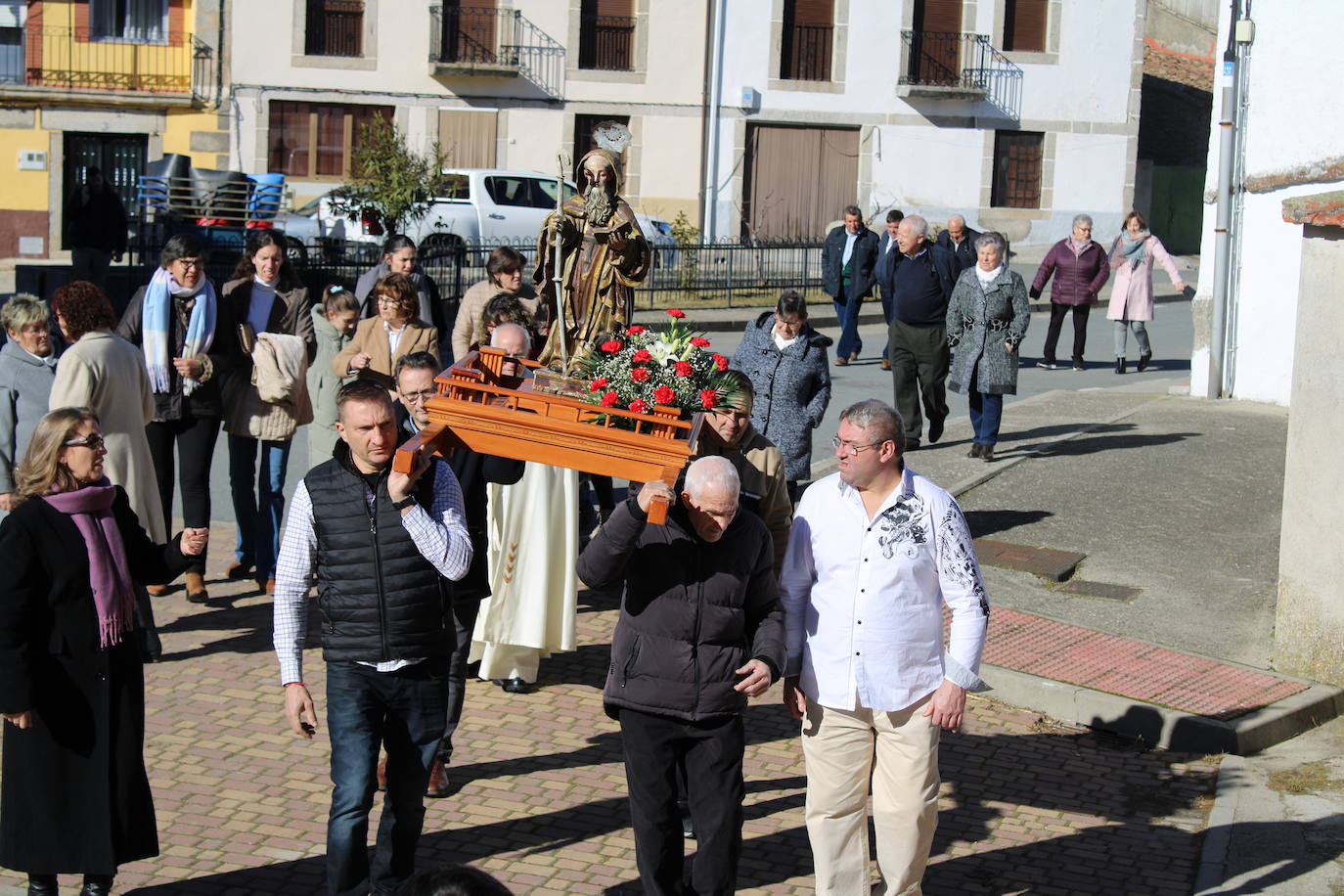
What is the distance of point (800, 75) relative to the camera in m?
35.0

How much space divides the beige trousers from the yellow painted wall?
32.5 metres

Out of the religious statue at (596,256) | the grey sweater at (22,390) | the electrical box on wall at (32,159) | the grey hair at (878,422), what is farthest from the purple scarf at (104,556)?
the electrical box on wall at (32,159)

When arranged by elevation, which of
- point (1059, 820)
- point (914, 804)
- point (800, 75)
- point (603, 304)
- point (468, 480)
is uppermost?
point (800, 75)

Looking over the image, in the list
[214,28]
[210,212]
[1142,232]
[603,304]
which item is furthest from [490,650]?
[214,28]

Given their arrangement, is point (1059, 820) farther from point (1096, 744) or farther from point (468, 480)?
point (468, 480)

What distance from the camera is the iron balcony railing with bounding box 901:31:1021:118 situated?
35.2 meters

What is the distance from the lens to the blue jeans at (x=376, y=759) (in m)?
5.19

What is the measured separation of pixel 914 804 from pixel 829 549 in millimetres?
904

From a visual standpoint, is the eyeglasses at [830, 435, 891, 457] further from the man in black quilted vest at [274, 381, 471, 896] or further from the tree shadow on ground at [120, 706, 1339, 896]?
the tree shadow on ground at [120, 706, 1339, 896]

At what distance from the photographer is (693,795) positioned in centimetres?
522

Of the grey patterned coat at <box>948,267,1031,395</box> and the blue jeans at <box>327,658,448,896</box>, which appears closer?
the blue jeans at <box>327,658,448,896</box>

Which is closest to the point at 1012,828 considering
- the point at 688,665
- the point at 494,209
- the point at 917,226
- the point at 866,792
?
the point at 866,792

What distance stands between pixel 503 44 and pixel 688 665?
30970 mm

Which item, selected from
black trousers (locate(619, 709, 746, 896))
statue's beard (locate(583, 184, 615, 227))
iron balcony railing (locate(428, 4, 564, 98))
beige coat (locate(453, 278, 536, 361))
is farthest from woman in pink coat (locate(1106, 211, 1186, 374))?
iron balcony railing (locate(428, 4, 564, 98))
